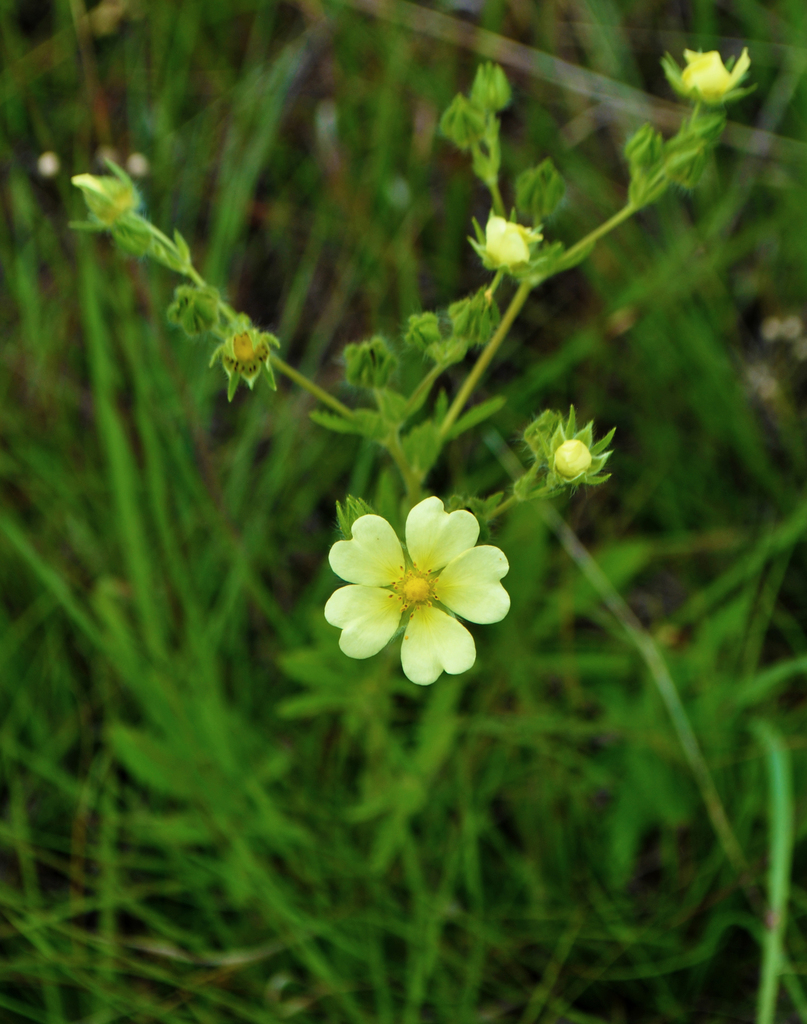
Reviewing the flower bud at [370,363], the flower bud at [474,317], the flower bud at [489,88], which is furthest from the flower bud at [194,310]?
the flower bud at [489,88]

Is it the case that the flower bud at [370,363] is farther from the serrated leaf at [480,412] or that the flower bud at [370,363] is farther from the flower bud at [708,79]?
the flower bud at [708,79]

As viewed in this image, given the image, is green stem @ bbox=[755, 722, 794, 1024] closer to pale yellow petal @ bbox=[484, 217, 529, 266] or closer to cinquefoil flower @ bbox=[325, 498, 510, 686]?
cinquefoil flower @ bbox=[325, 498, 510, 686]

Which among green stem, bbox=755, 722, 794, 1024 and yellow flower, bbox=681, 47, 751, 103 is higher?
yellow flower, bbox=681, 47, 751, 103

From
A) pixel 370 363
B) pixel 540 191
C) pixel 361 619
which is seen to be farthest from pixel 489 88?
pixel 361 619

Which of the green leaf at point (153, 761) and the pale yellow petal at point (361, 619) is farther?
the green leaf at point (153, 761)

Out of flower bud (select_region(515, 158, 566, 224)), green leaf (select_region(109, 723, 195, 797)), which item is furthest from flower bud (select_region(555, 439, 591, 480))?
green leaf (select_region(109, 723, 195, 797))
